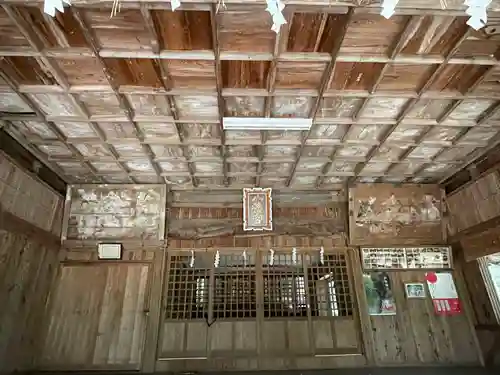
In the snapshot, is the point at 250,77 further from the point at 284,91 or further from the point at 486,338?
Result: the point at 486,338

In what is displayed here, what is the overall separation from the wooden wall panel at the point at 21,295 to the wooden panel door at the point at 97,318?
0.72ft

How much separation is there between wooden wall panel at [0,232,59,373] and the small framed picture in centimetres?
515

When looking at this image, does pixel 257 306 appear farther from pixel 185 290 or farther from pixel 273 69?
pixel 273 69

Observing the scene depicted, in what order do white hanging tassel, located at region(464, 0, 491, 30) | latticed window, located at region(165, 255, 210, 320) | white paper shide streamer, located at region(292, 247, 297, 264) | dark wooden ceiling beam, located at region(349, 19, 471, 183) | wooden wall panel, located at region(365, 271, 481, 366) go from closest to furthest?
white hanging tassel, located at region(464, 0, 491, 30) < dark wooden ceiling beam, located at region(349, 19, 471, 183) < wooden wall panel, located at region(365, 271, 481, 366) < latticed window, located at region(165, 255, 210, 320) < white paper shide streamer, located at region(292, 247, 297, 264)

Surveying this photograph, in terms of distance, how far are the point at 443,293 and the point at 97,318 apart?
499 cm

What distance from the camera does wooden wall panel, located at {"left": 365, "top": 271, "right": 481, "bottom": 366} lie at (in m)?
4.95

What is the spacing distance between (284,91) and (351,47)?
73 centimetres

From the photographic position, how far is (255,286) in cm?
539

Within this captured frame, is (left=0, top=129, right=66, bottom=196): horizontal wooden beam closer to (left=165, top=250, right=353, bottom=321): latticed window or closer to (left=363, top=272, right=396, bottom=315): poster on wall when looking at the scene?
(left=165, top=250, right=353, bottom=321): latticed window

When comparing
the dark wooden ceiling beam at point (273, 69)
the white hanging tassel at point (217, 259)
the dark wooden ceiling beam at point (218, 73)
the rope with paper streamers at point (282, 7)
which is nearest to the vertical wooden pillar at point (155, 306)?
the white hanging tassel at point (217, 259)

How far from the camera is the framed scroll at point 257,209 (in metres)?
5.64

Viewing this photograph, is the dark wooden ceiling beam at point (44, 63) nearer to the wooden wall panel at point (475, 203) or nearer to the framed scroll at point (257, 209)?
the framed scroll at point (257, 209)

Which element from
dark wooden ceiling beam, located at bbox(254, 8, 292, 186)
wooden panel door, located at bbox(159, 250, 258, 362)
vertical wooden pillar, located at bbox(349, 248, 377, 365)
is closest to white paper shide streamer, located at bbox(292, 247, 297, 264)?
wooden panel door, located at bbox(159, 250, 258, 362)

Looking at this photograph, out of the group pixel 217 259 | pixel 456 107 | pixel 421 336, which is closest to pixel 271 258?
pixel 217 259
